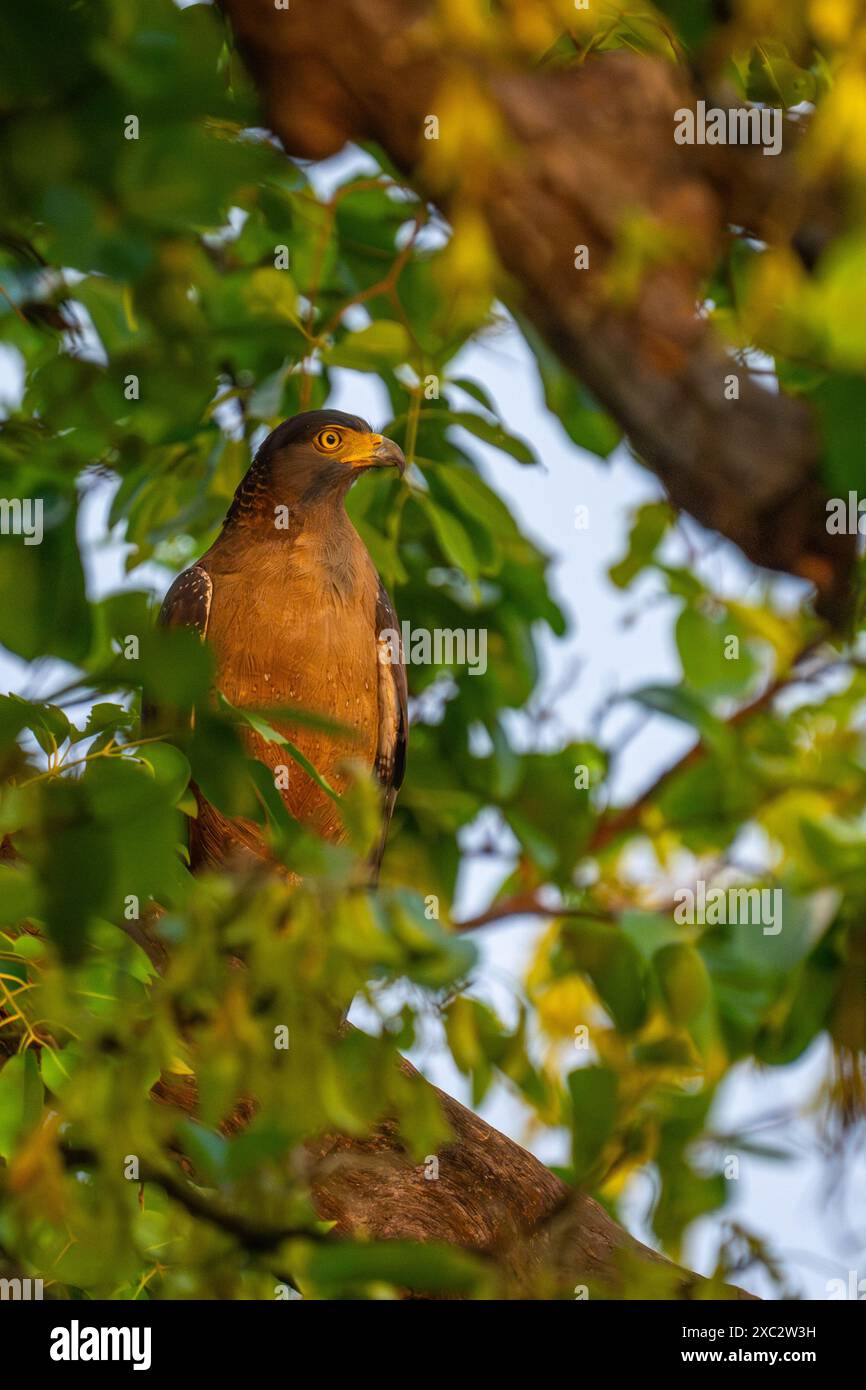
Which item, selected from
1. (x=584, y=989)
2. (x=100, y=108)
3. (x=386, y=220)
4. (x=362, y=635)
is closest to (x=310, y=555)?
(x=362, y=635)

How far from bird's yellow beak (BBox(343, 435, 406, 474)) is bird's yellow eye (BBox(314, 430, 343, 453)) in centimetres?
6

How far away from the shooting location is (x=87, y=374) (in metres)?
2.62

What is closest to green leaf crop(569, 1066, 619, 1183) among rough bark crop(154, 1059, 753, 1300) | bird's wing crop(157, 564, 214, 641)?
rough bark crop(154, 1059, 753, 1300)

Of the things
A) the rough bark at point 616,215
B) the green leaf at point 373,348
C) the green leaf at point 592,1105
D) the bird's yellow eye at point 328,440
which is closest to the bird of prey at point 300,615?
the bird's yellow eye at point 328,440

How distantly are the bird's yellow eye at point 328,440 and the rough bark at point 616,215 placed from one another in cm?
175

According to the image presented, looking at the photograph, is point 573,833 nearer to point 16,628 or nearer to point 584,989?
point 584,989

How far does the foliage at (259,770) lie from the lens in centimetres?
126

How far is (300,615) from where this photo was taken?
4.29 metres

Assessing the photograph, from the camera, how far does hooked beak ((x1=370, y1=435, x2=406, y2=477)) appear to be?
3719mm

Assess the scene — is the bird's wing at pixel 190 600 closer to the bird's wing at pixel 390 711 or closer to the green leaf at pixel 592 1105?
the bird's wing at pixel 390 711

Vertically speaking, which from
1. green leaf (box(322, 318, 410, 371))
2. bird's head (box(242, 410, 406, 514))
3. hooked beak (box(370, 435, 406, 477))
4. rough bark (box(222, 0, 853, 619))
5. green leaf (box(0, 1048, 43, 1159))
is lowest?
green leaf (box(0, 1048, 43, 1159))

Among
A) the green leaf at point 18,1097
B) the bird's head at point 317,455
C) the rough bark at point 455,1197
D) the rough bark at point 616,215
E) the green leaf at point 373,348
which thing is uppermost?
the bird's head at point 317,455

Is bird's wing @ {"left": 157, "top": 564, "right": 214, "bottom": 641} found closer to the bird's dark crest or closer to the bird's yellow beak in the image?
the bird's dark crest

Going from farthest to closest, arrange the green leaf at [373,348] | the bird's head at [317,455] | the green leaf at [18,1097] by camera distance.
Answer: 1. the bird's head at [317,455]
2. the green leaf at [373,348]
3. the green leaf at [18,1097]
